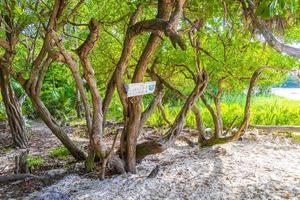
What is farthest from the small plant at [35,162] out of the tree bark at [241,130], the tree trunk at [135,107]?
the tree bark at [241,130]

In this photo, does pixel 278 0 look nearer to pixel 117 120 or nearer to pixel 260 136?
pixel 260 136

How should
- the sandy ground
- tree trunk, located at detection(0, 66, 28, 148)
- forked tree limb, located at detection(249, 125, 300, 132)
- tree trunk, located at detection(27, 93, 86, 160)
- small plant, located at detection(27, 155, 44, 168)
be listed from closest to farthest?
the sandy ground, tree trunk, located at detection(27, 93, 86, 160), small plant, located at detection(27, 155, 44, 168), tree trunk, located at detection(0, 66, 28, 148), forked tree limb, located at detection(249, 125, 300, 132)

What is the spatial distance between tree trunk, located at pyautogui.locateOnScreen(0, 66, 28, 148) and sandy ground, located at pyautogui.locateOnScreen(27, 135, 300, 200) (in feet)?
8.52

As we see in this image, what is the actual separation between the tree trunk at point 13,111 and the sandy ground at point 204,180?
2597mm

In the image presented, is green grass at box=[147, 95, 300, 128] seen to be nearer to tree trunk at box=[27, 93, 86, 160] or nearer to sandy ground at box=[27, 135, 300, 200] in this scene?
sandy ground at box=[27, 135, 300, 200]

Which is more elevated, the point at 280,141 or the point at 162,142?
the point at 162,142

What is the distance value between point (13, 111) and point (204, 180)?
372cm

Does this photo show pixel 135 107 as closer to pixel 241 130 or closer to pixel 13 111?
pixel 241 130

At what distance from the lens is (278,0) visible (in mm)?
1507

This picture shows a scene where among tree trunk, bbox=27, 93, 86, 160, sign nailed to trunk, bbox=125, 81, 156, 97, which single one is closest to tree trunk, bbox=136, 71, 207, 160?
sign nailed to trunk, bbox=125, 81, 156, 97

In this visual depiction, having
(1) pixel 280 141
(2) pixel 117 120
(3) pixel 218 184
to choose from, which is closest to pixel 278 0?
(3) pixel 218 184

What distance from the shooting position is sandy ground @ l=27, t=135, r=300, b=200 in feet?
11.0

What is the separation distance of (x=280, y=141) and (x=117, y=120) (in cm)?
434

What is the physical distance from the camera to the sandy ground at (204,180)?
3.36 meters
